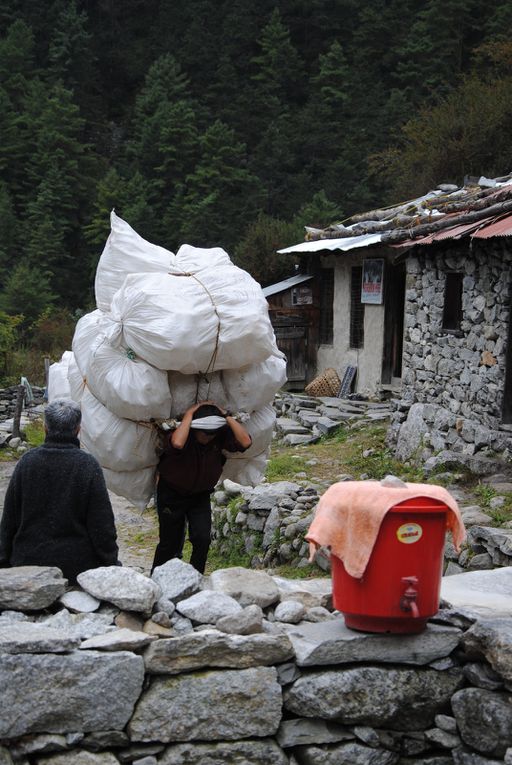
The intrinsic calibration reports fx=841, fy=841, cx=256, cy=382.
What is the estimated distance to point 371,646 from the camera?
10.4 feet

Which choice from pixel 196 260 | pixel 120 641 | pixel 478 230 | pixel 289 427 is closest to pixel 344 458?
pixel 289 427

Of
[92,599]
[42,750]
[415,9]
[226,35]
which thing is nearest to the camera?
[42,750]

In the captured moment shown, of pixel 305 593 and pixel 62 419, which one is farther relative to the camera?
pixel 305 593

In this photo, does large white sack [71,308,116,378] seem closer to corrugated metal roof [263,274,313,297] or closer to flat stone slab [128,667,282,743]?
flat stone slab [128,667,282,743]

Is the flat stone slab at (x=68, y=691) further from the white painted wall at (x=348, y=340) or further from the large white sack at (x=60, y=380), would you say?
the white painted wall at (x=348, y=340)

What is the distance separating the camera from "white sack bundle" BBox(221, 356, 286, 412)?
4.79 meters

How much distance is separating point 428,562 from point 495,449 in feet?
19.0

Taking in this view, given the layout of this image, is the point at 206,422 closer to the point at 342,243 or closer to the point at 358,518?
the point at 358,518

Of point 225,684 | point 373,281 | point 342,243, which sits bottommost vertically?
point 225,684

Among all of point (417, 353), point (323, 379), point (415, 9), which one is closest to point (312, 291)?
point (323, 379)

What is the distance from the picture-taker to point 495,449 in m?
8.64

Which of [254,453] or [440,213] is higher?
[440,213]

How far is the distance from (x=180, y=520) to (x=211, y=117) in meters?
36.6

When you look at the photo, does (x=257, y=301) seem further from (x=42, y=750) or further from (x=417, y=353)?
(x=417, y=353)
